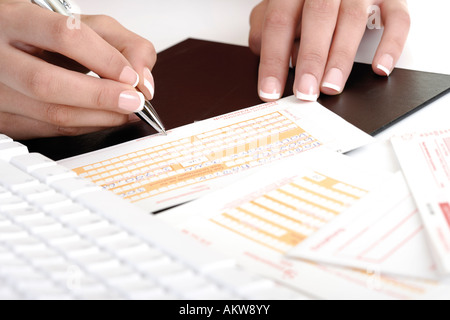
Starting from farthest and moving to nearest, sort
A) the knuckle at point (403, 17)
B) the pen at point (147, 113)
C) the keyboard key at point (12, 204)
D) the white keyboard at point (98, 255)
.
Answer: the knuckle at point (403, 17)
the pen at point (147, 113)
the keyboard key at point (12, 204)
the white keyboard at point (98, 255)

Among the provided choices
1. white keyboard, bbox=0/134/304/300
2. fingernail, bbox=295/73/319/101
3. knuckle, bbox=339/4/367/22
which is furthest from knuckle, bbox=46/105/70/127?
knuckle, bbox=339/4/367/22

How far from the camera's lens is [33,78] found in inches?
25.3

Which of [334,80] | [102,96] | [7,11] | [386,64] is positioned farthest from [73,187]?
[386,64]

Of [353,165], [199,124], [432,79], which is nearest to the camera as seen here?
[353,165]

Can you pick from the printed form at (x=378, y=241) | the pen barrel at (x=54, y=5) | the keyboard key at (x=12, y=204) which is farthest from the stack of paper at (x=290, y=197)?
the pen barrel at (x=54, y=5)

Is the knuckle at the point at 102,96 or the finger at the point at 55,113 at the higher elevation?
the knuckle at the point at 102,96

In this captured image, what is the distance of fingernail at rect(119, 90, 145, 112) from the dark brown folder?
59 mm

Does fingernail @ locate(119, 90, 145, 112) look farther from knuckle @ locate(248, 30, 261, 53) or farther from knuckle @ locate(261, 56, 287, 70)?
knuckle @ locate(248, 30, 261, 53)

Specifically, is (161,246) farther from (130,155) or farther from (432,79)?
(432,79)

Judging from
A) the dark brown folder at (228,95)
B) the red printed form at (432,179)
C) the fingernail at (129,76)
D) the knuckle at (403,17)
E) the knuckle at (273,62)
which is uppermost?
the knuckle at (403,17)

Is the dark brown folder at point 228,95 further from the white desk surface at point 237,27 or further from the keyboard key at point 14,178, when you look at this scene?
the keyboard key at point 14,178

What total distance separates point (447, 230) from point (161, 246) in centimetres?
23

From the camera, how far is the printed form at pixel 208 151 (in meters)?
0.57
